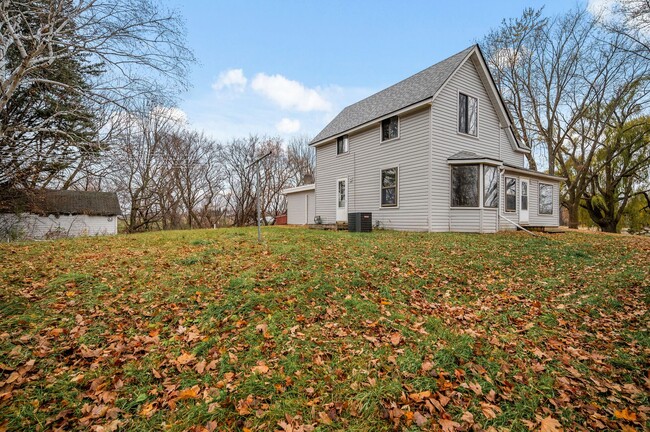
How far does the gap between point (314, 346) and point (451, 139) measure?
37.1ft

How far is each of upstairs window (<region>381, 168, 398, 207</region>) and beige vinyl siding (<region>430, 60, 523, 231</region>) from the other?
1826 mm

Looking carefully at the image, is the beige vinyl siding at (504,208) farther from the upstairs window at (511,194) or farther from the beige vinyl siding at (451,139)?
the beige vinyl siding at (451,139)

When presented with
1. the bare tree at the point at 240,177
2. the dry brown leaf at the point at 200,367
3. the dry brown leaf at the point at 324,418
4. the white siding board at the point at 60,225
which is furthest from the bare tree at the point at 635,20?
the white siding board at the point at 60,225

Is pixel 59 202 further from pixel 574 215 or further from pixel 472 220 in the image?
pixel 574 215

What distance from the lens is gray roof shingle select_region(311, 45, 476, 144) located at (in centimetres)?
1160

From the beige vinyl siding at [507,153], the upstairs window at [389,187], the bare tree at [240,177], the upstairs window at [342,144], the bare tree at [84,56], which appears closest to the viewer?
the bare tree at [84,56]

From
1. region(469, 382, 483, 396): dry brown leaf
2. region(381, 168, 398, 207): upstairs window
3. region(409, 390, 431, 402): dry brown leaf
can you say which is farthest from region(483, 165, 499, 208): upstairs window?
region(409, 390, 431, 402): dry brown leaf

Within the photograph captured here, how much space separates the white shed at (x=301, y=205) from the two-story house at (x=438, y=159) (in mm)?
2155

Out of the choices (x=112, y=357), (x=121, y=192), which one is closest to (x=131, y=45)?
(x=112, y=357)

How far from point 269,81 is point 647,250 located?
73.7ft

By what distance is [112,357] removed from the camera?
284 cm

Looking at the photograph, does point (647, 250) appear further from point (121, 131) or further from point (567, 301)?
point (121, 131)

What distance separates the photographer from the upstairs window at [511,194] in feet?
44.7

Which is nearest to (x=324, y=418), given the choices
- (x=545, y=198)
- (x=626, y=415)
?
(x=626, y=415)
